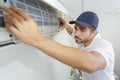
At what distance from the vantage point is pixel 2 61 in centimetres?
84

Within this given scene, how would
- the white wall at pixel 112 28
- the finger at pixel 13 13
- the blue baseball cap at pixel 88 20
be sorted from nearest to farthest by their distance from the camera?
the finger at pixel 13 13 → the blue baseball cap at pixel 88 20 → the white wall at pixel 112 28

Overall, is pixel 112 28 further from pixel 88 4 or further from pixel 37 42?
pixel 37 42

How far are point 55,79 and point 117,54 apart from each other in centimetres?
214

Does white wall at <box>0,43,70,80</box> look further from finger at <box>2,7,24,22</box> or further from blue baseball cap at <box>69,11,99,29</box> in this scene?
blue baseball cap at <box>69,11,99,29</box>

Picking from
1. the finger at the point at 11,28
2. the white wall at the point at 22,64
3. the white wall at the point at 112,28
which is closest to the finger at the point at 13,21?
the finger at the point at 11,28

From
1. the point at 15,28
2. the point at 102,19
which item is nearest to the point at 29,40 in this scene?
the point at 15,28

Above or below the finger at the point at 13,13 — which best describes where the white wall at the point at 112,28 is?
below

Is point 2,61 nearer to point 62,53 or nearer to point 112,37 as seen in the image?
point 62,53

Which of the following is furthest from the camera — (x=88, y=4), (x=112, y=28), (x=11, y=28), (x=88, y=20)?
(x=112, y=28)

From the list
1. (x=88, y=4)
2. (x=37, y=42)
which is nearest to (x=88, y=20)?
(x=88, y=4)

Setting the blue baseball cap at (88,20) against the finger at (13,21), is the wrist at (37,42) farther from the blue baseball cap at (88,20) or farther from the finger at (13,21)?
the blue baseball cap at (88,20)

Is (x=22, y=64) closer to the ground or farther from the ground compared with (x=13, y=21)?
closer to the ground

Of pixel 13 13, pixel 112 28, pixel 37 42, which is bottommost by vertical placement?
pixel 112 28

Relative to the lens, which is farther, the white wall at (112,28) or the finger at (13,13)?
the white wall at (112,28)
